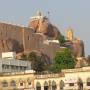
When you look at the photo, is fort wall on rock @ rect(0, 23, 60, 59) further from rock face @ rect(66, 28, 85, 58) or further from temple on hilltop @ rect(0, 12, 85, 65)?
rock face @ rect(66, 28, 85, 58)

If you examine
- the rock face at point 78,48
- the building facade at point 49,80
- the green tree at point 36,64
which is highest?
the rock face at point 78,48

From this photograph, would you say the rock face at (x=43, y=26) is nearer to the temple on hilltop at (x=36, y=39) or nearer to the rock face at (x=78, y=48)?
the temple on hilltop at (x=36, y=39)

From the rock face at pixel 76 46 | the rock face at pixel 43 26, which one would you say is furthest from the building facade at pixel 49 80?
the rock face at pixel 76 46

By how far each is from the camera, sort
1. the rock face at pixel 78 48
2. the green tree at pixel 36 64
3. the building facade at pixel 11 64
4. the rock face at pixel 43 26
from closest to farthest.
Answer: the building facade at pixel 11 64 → the green tree at pixel 36 64 → the rock face at pixel 43 26 → the rock face at pixel 78 48

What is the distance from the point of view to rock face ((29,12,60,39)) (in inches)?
5738

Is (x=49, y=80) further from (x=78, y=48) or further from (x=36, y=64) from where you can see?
(x=78, y=48)

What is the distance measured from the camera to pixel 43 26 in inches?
5768

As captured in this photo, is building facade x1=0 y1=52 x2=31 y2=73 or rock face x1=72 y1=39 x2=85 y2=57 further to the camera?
rock face x1=72 y1=39 x2=85 y2=57

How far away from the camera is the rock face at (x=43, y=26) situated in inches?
5738

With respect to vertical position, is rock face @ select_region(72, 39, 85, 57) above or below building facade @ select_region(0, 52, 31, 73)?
above

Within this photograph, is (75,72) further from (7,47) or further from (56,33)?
(56,33)

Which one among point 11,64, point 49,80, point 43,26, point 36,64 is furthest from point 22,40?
point 49,80

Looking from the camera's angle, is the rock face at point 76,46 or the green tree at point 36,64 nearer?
the green tree at point 36,64

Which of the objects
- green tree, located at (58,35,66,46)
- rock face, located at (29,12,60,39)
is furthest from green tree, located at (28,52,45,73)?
rock face, located at (29,12,60,39)
